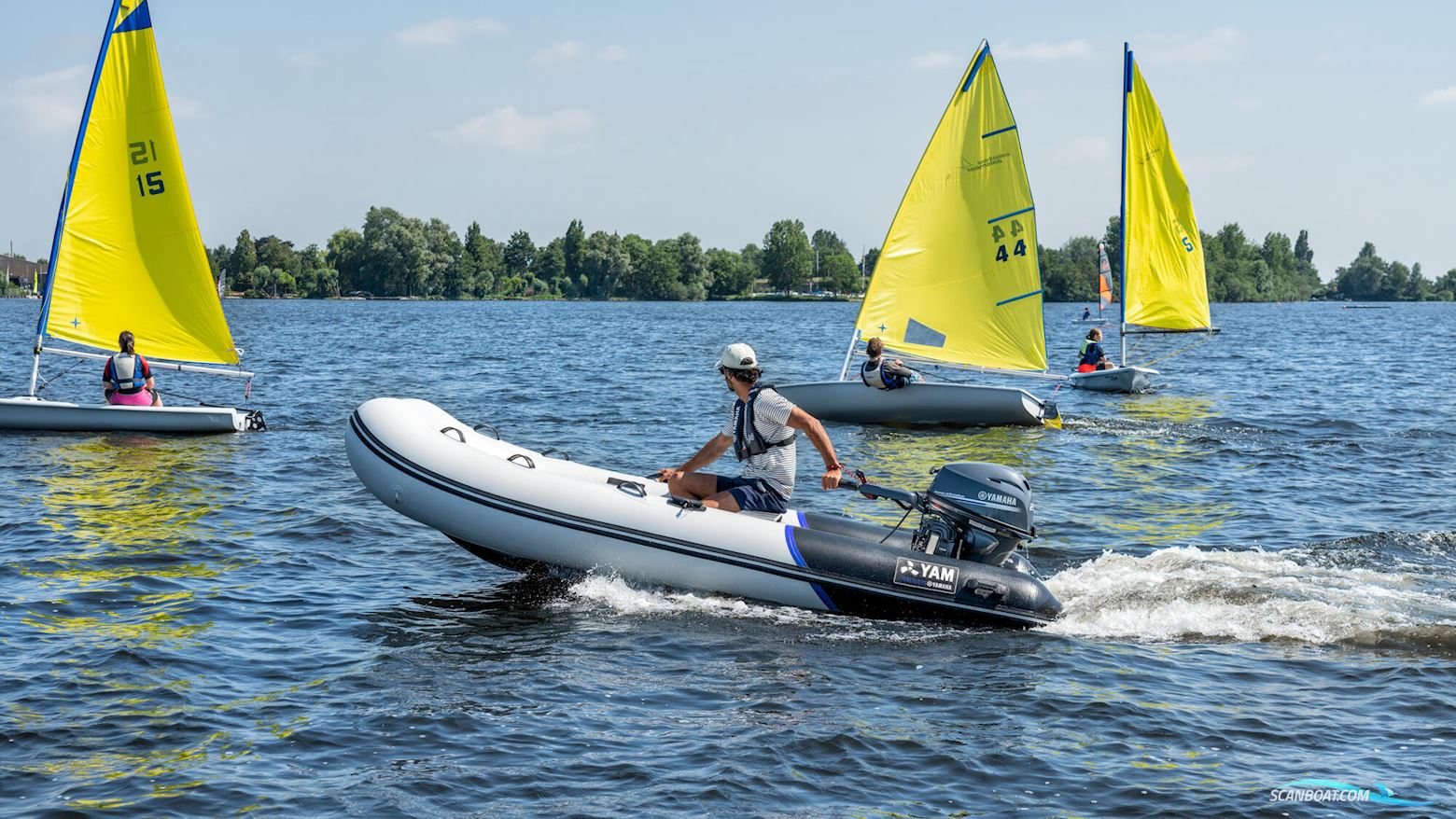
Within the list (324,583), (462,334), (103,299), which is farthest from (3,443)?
(462,334)

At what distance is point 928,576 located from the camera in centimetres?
932

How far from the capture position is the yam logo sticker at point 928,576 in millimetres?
9305

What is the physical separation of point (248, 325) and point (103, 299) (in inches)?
2140

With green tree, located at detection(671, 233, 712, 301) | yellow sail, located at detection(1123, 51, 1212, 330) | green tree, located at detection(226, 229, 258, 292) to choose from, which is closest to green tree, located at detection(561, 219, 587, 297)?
green tree, located at detection(671, 233, 712, 301)

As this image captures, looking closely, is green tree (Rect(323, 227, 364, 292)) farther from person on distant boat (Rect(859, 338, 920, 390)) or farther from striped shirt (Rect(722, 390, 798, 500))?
striped shirt (Rect(722, 390, 798, 500))

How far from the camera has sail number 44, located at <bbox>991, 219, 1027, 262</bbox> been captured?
21.5 metres

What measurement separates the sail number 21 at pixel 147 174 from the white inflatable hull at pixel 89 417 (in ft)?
11.4

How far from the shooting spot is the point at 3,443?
675 inches

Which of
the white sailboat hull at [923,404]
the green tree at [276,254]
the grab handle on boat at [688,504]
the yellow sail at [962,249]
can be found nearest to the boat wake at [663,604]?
the grab handle on boat at [688,504]

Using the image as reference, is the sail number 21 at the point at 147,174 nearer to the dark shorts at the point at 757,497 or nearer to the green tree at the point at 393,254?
the dark shorts at the point at 757,497

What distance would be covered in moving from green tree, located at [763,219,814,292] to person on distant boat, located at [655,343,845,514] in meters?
160

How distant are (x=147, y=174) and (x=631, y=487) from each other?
12.8 meters

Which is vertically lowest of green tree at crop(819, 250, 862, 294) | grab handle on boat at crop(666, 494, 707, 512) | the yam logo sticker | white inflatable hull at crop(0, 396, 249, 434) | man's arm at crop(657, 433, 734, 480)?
the yam logo sticker

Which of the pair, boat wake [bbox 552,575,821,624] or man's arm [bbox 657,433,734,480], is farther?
man's arm [bbox 657,433,734,480]
